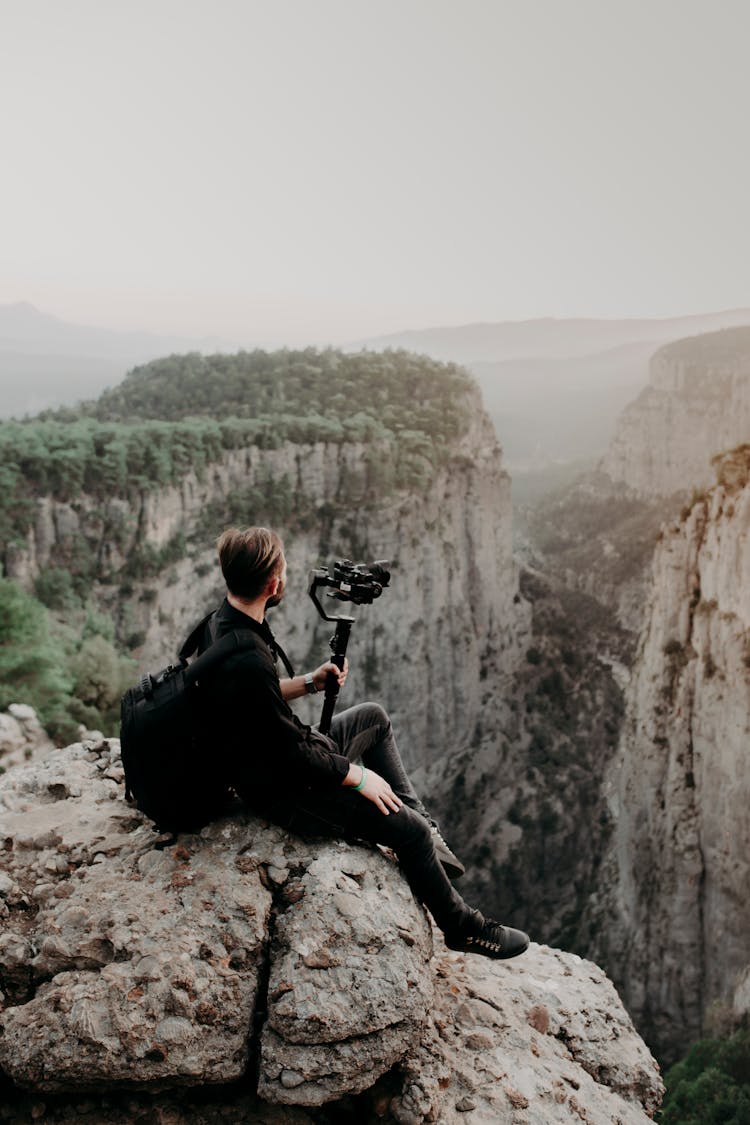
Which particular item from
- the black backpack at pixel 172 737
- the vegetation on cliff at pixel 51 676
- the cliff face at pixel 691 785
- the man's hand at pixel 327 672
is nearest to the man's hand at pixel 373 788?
the man's hand at pixel 327 672

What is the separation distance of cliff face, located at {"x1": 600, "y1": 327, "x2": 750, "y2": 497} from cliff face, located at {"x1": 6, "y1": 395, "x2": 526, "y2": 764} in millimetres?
40920

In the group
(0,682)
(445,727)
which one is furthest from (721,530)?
(445,727)

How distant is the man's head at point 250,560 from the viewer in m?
3.98

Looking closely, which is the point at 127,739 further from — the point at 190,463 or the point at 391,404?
the point at 391,404

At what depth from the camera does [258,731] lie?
12.8 ft

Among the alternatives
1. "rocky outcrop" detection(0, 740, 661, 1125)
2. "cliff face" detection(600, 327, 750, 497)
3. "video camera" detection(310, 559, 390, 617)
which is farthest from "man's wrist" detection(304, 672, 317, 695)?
"cliff face" detection(600, 327, 750, 497)

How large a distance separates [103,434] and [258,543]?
1040 inches

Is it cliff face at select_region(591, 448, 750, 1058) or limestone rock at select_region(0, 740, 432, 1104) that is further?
cliff face at select_region(591, 448, 750, 1058)

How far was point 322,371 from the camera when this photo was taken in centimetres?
4334

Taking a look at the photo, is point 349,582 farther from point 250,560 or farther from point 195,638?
point 195,638

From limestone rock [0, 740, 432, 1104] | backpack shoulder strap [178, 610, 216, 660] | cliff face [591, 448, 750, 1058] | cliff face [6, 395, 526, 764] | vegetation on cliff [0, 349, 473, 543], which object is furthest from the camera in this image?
cliff face [6, 395, 526, 764]

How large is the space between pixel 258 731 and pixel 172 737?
0.44m

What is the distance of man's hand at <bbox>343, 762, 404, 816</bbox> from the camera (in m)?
4.14

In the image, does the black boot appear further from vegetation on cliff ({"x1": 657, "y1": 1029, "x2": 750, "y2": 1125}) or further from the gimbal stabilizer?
vegetation on cliff ({"x1": 657, "y1": 1029, "x2": 750, "y2": 1125})
